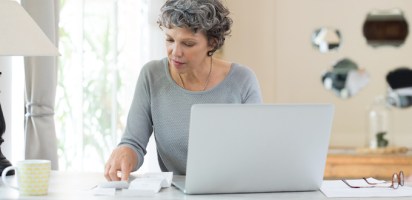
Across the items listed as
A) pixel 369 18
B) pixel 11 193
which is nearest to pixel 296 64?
pixel 369 18

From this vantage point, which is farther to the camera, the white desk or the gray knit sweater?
the gray knit sweater

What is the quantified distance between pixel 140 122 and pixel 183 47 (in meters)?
0.31

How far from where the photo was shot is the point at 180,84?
2.82 meters

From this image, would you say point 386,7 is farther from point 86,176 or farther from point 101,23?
point 86,176

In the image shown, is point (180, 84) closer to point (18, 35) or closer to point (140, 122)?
point (140, 122)

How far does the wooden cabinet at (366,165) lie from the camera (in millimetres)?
4961

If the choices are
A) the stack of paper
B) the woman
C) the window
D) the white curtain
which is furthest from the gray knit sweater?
the window

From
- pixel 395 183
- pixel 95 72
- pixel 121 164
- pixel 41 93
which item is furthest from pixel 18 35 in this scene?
pixel 95 72

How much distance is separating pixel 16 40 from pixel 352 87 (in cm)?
359

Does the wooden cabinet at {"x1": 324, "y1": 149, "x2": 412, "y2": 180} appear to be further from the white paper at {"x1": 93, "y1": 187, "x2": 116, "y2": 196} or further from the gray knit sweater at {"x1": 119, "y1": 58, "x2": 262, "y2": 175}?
the white paper at {"x1": 93, "y1": 187, "x2": 116, "y2": 196}

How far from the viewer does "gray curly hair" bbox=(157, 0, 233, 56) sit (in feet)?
8.49

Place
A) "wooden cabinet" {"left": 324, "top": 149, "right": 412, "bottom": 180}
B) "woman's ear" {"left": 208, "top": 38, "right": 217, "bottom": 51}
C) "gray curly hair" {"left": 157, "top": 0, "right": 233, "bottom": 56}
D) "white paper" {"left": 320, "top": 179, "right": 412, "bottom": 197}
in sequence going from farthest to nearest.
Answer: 1. "wooden cabinet" {"left": 324, "top": 149, "right": 412, "bottom": 180}
2. "woman's ear" {"left": 208, "top": 38, "right": 217, "bottom": 51}
3. "gray curly hair" {"left": 157, "top": 0, "right": 233, "bottom": 56}
4. "white paper" {"left": 320, "top": 179, "right": 412, "bottom": 197}

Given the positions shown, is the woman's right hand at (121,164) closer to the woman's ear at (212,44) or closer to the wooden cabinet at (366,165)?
the woman's ear at (212,44)

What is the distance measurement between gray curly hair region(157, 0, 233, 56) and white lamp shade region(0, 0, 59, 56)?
433 millimetres
